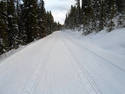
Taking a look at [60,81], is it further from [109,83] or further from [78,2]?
[78,2]

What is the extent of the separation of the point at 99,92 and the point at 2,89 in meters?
2.89

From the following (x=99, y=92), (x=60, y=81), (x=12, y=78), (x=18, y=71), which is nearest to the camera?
(x=99, y=92)

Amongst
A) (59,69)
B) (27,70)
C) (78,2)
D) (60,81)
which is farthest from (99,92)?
(78,2)

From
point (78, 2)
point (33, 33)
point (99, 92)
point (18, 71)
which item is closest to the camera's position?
point (99, 92)

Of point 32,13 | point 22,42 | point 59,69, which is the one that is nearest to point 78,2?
point 32,13

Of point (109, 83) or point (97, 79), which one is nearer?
point (109, 83)

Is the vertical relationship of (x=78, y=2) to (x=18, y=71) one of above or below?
above

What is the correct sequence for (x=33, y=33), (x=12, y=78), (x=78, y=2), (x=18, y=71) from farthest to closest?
(x=78, y=2) < (x=33, y=33) < (x=18, y=71) < (x=12, y=78)

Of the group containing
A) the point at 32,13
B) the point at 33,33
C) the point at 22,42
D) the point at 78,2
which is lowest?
the point at 22,42

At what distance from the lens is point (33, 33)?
23938 millimetres

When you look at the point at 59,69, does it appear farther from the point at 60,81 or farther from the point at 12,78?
the point at 12,78

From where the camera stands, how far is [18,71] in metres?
5.63

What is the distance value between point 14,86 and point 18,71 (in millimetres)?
1455

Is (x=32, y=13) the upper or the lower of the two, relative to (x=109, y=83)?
upper
